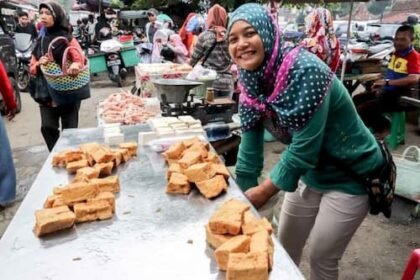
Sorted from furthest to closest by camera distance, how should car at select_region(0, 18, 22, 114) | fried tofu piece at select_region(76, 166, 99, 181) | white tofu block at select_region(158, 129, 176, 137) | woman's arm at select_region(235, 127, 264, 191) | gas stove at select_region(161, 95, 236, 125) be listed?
car at select_region(0, 18, 22, 114) → gas stove at select_region(161, 95, 236, 125) → white tofu block at select_region(158, 129, 176, 137) → woman's arm at select_region(235, 127, 264, 191) → fried tofu piece at select_region(76, 166, 99, 181)

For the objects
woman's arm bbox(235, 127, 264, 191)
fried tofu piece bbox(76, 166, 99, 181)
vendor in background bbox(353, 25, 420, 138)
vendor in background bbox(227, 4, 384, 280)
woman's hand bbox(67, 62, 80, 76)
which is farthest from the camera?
vendor in background bbox(353, 25, 420, 138)

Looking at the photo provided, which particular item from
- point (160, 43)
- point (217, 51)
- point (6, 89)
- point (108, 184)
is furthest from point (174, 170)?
point (160, 43)

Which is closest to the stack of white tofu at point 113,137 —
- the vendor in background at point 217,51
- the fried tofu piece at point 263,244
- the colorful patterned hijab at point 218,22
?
the fried tofu piece at point 263,244

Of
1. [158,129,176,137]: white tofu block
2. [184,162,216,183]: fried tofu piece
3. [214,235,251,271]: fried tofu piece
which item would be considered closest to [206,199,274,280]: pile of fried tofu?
[214,235,251,271]: fried tofu piece

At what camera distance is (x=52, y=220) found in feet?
5.15

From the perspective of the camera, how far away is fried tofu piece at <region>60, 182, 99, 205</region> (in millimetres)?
1772

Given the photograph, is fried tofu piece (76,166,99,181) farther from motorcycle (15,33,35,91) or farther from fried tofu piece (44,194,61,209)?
motorcycle (15,33,35,91)

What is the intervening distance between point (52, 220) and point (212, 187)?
28.3 inches

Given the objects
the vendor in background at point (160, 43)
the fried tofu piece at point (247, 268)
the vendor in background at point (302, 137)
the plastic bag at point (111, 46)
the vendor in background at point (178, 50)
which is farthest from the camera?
the plastic bag at point (111, 46)

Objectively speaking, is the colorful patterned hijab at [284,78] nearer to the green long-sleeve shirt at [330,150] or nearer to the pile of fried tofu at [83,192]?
the green long-sleeve shirt at [330,150]

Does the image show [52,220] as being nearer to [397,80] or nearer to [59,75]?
[59,75]

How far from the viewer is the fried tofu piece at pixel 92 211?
1.69 meters

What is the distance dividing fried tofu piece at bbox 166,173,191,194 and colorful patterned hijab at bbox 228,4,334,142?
53cm

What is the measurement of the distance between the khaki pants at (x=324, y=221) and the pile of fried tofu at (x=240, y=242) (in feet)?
1.64
